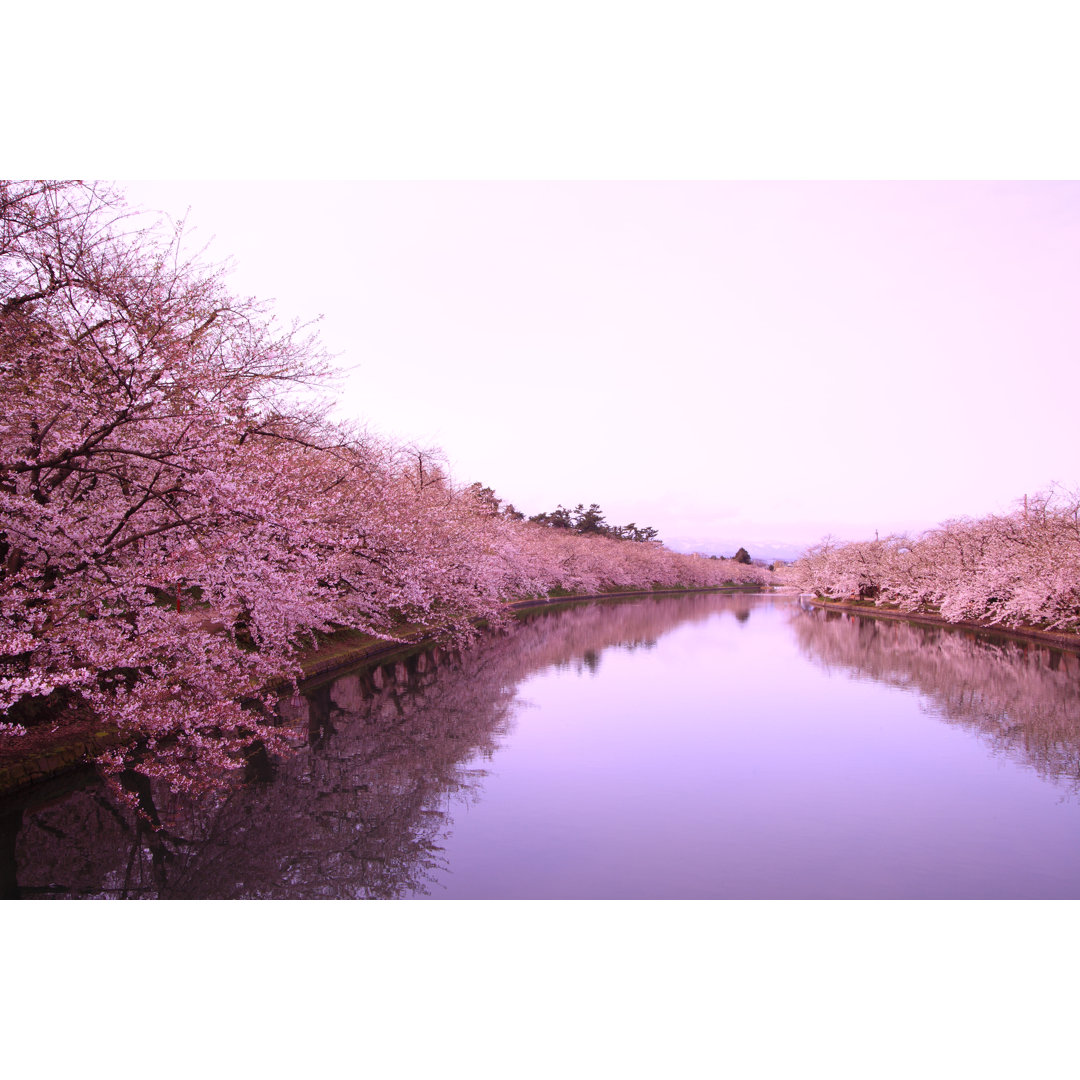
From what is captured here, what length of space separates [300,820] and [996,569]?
123 feet

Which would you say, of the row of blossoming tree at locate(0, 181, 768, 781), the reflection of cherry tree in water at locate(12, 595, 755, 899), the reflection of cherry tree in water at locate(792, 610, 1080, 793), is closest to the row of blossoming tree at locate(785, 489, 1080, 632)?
the reflection of cherry tree in water at locate(792, 610, 1080, 793)

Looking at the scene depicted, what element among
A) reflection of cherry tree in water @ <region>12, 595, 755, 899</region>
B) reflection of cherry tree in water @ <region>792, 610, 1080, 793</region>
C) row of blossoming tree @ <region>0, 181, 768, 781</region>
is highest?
row of blossoming tree @ <region>0, 181, 768, 781</region>

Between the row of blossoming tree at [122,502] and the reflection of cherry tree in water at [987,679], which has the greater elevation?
the row of blossoming tree at [122,502]

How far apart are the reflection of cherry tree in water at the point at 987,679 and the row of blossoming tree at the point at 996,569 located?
1993mm

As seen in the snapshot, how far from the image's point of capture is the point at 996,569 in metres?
38.3

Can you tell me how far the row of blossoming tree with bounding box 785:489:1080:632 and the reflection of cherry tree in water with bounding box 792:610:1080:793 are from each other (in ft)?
6.54

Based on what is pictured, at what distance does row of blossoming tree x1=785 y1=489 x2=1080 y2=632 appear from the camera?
33.2 m

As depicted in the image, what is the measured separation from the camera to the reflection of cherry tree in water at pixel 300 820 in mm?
8555

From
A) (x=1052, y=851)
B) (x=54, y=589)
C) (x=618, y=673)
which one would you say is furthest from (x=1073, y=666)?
(x=54, y=589)

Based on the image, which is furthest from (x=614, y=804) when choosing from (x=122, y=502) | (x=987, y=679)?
(x=987, y=679)

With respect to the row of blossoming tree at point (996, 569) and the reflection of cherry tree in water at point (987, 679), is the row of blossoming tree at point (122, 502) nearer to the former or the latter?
the reflection of cherry tree in water at point (987, 679)

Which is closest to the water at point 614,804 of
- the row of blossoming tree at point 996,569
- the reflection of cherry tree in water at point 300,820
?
the reflection of cherry tree in water at point 300,820

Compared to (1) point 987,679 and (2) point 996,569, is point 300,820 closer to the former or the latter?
(1) point 987,679

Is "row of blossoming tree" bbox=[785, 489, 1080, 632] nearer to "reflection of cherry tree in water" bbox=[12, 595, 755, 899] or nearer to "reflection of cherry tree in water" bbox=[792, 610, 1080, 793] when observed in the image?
"reflection of cherry tree in water" bbox=[792, 610, 1080, 793]
